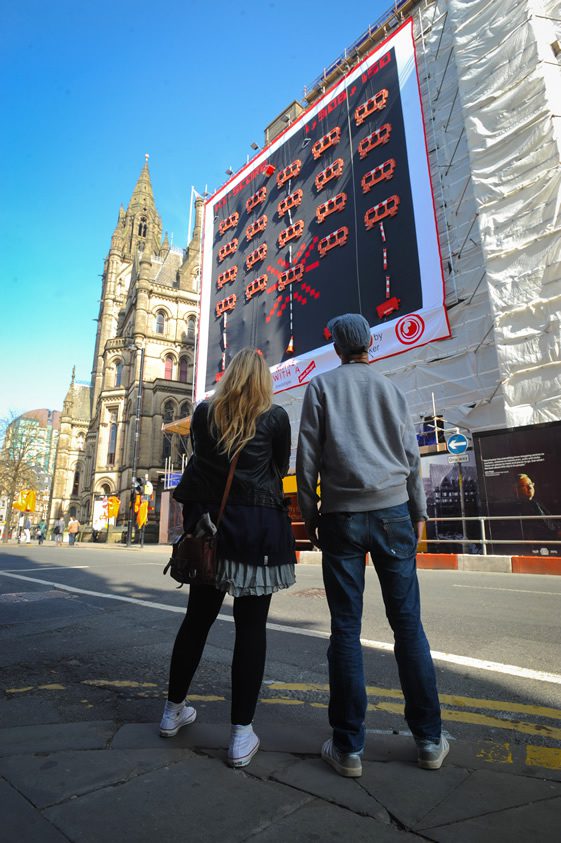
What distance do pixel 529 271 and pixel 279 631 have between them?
12815 mm

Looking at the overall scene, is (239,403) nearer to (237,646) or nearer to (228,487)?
(228,487)

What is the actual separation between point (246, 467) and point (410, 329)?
14561 millimetres

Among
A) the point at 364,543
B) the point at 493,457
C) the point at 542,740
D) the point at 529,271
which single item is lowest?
the point at 542,740

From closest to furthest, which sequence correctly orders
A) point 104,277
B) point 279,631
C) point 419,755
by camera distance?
point 419,755 → point 279,631 → point 104,277

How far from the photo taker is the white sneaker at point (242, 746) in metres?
2.03

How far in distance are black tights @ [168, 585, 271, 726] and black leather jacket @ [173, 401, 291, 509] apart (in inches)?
17.2

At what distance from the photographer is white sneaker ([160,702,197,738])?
2328 mm

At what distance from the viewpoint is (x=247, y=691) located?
2.16m

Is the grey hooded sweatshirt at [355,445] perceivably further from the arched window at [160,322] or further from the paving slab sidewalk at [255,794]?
the arched window at [160,322]

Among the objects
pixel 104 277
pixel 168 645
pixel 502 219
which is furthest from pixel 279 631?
pixel 104 277

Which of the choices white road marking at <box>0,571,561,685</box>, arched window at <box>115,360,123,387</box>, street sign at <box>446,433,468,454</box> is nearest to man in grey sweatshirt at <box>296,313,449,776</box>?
white road marking at <box>0,571,561,685</box>

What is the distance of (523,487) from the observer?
1220 centimetres

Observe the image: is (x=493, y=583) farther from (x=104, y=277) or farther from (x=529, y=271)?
(x=104, y=277)

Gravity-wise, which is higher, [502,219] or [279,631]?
[502,219]
